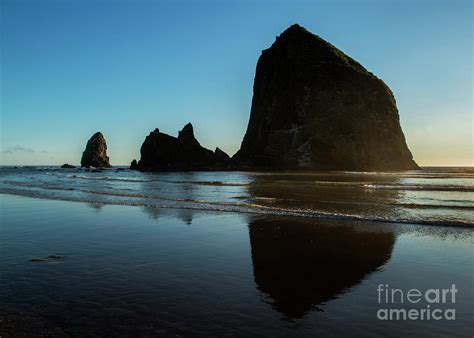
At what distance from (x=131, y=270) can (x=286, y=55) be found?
5272 inches

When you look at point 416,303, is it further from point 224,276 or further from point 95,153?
point 95,153

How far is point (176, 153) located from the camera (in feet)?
447

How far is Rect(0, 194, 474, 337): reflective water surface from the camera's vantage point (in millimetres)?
5223

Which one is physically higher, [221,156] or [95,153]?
[95,153]

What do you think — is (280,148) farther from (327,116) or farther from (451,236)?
(451,236)

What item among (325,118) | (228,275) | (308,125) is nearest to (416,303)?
(228,275)

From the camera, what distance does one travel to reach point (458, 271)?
816 centimetres

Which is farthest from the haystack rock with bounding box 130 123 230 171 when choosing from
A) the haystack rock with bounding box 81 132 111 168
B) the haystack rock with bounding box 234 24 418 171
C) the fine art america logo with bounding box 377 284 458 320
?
the fine art america logo with bounding box 377 284 458 320

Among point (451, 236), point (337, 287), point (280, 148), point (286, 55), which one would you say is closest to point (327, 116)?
point (280, 148)

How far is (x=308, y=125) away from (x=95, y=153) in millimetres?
119547

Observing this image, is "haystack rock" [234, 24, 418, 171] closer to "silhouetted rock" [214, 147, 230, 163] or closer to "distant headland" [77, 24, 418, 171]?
"distant headland" [77, 24, 418, 171]

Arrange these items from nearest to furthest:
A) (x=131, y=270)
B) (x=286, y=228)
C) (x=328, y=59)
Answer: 1. (x=131, y=270)
2. (x=286, y=228)
3. (x=328, y=59)

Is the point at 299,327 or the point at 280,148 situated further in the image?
the point at 280,148

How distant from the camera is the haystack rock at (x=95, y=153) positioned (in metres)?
174
